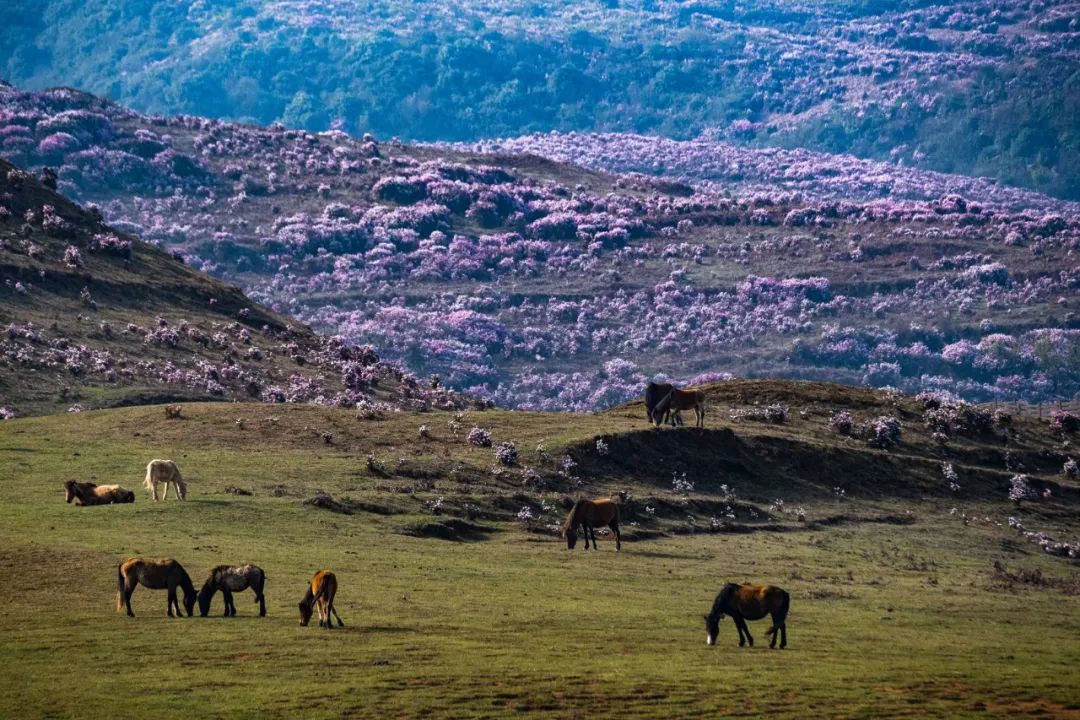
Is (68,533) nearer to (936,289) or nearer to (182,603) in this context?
(182,603)

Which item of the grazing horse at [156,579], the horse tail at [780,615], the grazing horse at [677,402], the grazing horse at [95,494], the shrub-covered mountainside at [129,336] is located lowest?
the horse tail at [780,615]

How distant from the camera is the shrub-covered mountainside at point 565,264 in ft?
485

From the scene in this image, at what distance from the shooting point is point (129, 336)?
279ft

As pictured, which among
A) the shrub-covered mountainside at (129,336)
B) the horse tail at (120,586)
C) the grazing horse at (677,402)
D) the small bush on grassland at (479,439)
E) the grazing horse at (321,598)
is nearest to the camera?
the grazing horse at (321,598)

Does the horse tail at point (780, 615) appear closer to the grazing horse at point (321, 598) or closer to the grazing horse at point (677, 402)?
the grazing horse at point (321, 598)

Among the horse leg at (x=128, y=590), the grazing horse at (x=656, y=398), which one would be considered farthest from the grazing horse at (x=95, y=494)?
the grazing horse at (x=656, y=398)

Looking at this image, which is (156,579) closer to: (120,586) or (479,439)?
(120,586)

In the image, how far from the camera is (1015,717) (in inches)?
1201

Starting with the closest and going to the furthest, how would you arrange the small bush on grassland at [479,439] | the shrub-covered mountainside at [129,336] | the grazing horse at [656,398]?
the small bush on grassland at [479,439] < the grazing horse at [656,398] < the shrub-covered mountainside at [129,336]

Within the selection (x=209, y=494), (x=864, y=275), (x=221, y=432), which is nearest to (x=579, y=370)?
(x=864, y=275)

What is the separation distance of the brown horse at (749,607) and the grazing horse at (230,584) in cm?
950

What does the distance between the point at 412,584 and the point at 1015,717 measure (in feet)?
49.7

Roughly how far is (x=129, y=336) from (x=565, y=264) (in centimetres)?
8846

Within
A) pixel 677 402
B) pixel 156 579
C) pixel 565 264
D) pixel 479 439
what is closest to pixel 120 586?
pixel 156 579
